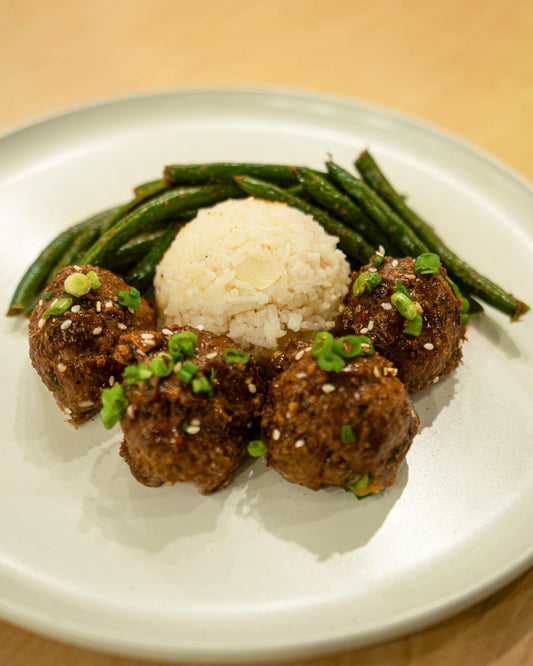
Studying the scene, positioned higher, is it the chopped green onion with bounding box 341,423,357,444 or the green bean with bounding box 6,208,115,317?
the chopped green onion with bounding box 341,423,357,444

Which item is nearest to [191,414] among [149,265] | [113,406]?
[113,406]

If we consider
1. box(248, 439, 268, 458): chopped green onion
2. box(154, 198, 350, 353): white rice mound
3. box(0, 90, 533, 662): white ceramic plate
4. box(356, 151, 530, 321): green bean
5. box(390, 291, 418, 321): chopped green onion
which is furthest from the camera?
box(356, 151, 530, 321): green bean

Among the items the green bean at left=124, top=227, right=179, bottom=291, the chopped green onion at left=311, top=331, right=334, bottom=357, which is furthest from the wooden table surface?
the chopped green onion at left=311, top=331, right=334, bottom=357

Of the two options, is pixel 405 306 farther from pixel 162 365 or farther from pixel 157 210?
pixel 157 210

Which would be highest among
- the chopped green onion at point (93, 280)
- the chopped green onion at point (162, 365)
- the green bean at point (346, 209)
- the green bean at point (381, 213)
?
the green bean at point (381, 213)

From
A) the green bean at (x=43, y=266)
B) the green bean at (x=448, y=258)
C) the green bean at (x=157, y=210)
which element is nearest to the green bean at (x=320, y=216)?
the green bean at (x=157, y=210)

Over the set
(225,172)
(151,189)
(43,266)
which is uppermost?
(225,172)

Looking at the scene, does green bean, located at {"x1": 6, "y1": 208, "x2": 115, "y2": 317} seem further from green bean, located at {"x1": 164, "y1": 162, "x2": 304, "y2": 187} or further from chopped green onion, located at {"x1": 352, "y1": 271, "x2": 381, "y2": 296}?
chopped green onion, located at {"x1": 352, "y1": 271, "x2": 381, "y2": 296}

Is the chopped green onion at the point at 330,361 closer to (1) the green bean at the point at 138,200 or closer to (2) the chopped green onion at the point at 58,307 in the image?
(2) the chopped green onion at the point at 58,307
